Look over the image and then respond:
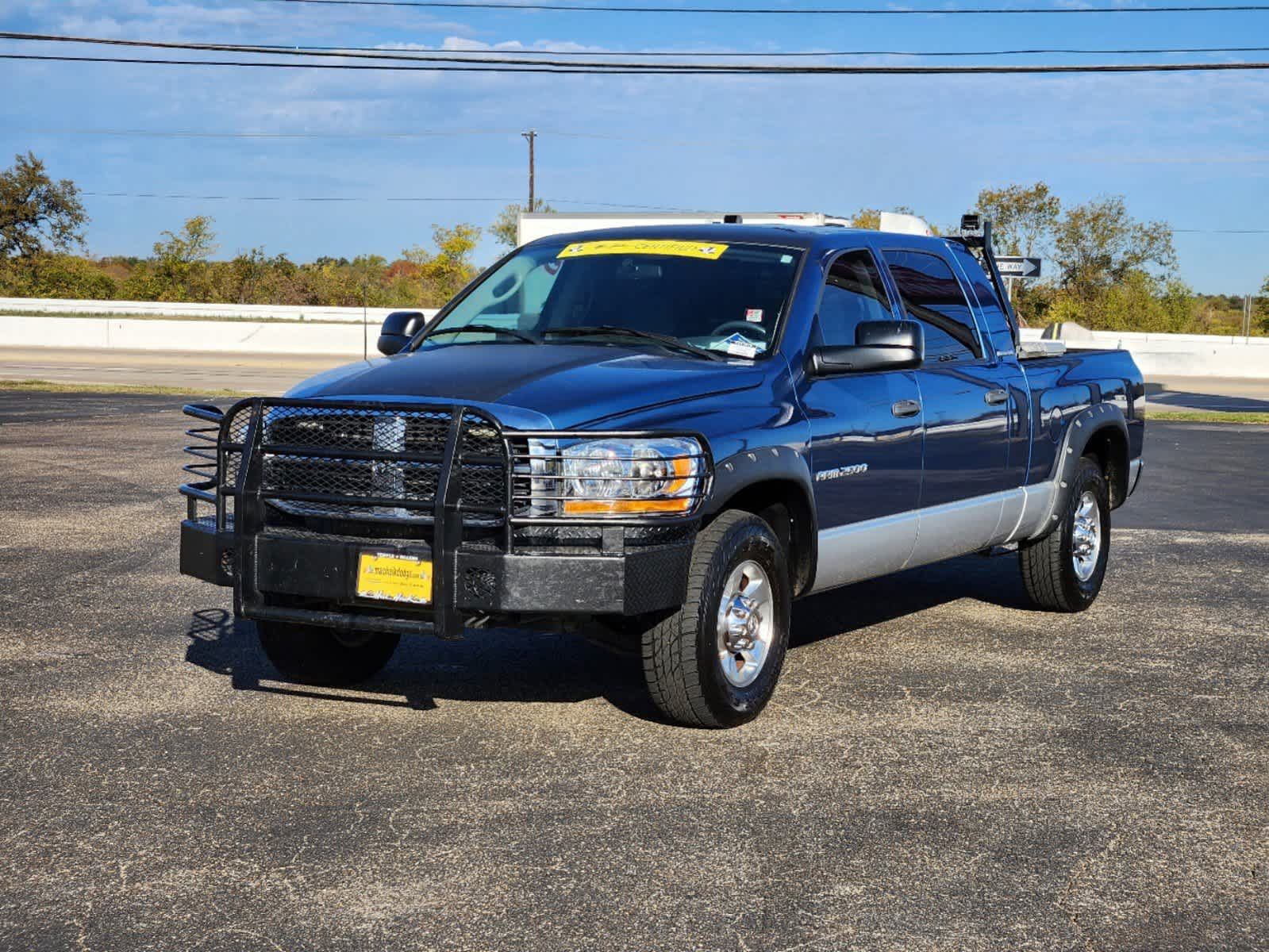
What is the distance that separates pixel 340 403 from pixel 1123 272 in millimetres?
69162

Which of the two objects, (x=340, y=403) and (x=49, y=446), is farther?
(x=49, y=446)

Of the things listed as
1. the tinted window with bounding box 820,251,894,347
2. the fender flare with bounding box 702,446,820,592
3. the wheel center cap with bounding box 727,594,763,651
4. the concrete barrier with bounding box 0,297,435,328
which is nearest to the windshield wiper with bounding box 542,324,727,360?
the fender flare with bounding box 702,446,820,592

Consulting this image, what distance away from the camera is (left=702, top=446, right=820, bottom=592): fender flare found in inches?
217

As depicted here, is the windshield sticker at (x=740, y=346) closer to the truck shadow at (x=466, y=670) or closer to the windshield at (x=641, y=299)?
the windshield at (x=641, y=299)

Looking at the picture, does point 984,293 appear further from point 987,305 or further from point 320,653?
point 320,653

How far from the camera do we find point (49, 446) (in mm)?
16484

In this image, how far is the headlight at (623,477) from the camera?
17.0 ft

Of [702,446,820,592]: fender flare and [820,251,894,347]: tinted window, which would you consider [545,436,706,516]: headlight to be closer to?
[702,446,820,592]: fender flare

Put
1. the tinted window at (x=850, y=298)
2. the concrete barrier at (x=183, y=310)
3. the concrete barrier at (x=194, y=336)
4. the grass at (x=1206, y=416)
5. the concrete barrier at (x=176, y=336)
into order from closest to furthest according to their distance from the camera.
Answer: the tinted window at (x=850, y=298), the grass at (x=1206, y=416), the concrete barrier at (x=194, y=336), the concrete barrier at (x=176, y=336), the concrete barrier at (x=183, y=310)

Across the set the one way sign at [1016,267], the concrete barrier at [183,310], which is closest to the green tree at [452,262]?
the concrete barrier at [183,310]

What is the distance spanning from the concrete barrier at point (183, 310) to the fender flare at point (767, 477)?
54671 millimetres

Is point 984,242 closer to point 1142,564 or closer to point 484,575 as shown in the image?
point 1142,564

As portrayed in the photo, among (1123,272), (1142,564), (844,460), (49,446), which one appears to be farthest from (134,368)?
(1123,272)

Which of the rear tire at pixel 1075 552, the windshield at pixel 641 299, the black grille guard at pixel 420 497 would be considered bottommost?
the rear tire at pixel 1075 552
